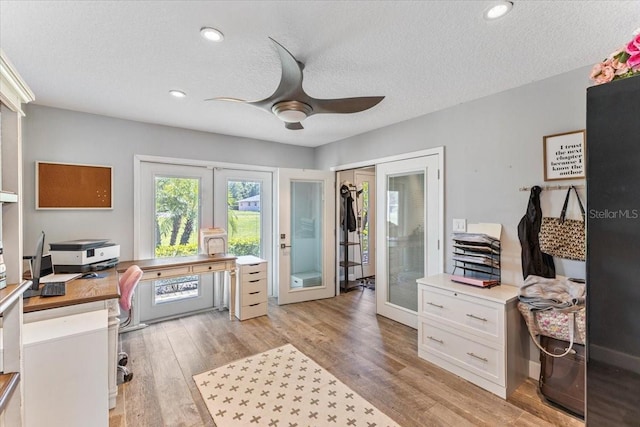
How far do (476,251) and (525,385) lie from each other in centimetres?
111

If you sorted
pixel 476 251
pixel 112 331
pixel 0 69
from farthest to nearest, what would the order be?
pixel 476 251 < pixel 112 331 < pixel 0 69

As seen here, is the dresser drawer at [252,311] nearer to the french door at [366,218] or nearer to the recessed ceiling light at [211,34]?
the french door at [366,218]

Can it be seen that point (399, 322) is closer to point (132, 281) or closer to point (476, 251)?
point (476, 251)

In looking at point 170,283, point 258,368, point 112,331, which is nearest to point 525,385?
point 258,368

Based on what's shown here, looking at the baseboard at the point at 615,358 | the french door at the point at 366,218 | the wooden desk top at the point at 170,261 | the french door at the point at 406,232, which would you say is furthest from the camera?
the french door at the point at 366,218

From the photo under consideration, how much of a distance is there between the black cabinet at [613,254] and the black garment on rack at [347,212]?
4066 mm

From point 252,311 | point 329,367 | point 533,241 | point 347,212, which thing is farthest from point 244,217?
point 533,241

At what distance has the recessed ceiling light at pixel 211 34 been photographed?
5.49ft

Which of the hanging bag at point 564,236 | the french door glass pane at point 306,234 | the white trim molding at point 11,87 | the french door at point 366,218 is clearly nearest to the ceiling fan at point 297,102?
the white trim molding at point 11,87

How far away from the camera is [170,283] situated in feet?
12.1

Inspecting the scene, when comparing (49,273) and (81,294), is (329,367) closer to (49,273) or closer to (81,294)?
(81,294)

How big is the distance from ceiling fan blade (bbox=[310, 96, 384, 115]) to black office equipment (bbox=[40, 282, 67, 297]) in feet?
7.36

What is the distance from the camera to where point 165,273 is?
3133 mm

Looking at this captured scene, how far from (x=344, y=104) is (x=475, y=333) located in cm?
210
